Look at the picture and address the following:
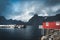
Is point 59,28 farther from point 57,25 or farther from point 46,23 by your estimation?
point 46,23

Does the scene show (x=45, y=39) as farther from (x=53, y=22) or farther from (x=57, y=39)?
(x=53, y=22)

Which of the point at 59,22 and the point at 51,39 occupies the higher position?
the point at 59,22

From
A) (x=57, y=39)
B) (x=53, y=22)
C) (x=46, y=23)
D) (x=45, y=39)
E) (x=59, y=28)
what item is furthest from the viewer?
(x=46, y=23)

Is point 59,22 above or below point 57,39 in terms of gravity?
above

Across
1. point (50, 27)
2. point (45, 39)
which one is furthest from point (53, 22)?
point (45, 39)

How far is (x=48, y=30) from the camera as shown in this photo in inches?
2450

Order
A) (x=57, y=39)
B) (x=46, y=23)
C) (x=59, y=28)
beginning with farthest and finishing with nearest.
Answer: (x=46, y=23) < (x=59, y=28) < (x=57, y=39)

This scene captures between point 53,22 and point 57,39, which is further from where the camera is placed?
point 53,22

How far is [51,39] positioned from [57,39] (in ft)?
6.61

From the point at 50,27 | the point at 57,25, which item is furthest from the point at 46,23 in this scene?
the point at 57,25

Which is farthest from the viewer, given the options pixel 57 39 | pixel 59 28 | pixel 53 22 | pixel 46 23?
pixel 46 23

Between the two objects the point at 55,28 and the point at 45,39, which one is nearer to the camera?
the point at 45,39

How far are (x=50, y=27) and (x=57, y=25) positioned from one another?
4526 millimetres

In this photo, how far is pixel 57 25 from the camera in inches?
2287
